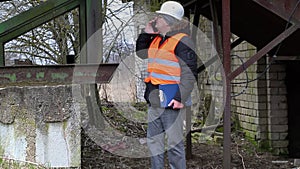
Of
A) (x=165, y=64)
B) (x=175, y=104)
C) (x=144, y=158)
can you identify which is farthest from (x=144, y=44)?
(x=144, y=158)

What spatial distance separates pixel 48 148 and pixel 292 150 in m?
3.89

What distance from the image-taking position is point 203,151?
6.61m

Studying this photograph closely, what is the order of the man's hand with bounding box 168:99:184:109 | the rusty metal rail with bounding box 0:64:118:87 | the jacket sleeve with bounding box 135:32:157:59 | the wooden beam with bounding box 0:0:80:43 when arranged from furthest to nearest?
the wooden beam with bounding box 0:0:80:43, the jacket sleeve with bounding box 135:32:157:59, the man's hand with bounding box 168:99:184:109, the rusty metal rail with bounding box 0:64:118:87

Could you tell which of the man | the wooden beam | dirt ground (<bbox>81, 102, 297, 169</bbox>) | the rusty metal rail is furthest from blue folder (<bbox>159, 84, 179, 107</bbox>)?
the wooden beam

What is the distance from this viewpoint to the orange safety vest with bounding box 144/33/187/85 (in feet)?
13.1

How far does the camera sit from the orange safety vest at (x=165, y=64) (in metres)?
4.01

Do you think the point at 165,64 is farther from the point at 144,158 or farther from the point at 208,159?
the point at 208,159

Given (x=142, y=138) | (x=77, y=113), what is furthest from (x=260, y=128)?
(x=77, y=113)

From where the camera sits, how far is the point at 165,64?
402 cm

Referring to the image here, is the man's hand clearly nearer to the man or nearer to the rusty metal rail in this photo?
the man

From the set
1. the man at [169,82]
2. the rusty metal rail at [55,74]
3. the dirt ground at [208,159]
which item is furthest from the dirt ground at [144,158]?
the rusty metal rail at [55,74]

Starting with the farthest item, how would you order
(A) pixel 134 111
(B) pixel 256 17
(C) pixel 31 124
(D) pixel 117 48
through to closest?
1. (A) pixel 134 111
2. (D) pixel 117 48
3. (B) pixel 256 17
4. (C) pixel 31 124

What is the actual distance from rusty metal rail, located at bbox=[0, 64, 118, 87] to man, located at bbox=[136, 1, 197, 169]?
416 mm

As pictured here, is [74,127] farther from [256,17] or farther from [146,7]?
[146,7]
